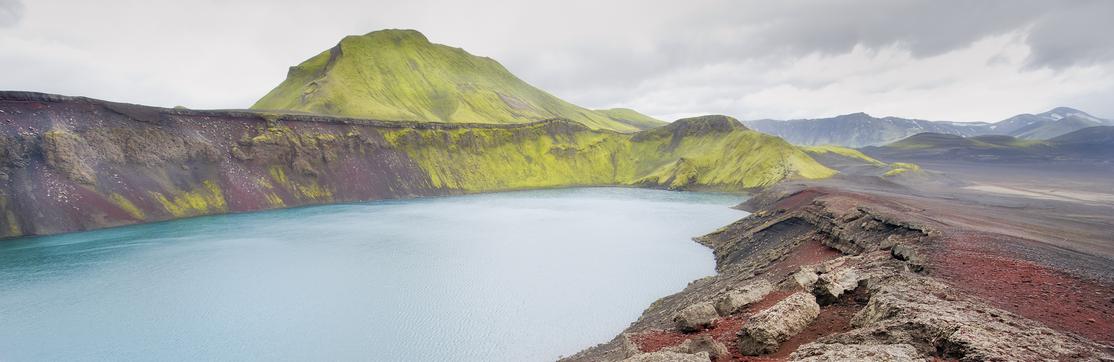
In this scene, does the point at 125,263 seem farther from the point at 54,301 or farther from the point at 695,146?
the point at 695,146

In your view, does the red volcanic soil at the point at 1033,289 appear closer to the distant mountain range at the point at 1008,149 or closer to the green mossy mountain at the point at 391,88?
the green mossy mountain at the point at 391,88

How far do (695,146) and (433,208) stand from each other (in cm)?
7450

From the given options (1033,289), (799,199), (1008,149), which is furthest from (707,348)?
(1008,149)

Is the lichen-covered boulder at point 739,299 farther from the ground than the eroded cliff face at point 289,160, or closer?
closer

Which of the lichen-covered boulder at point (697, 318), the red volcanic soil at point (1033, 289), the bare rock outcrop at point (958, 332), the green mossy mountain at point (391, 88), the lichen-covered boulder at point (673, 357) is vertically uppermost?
the green mossy mountain at point (391, 88)

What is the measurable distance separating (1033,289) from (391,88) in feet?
521

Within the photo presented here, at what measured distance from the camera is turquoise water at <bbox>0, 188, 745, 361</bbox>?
67.8 ft

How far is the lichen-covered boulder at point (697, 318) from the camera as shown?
53.9ft

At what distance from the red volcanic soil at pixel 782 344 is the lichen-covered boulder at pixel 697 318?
0.74 ft

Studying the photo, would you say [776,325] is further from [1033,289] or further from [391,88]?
[391,88]

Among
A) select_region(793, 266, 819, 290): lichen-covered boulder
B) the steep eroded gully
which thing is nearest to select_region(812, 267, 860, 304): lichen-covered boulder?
the steep eroded gully

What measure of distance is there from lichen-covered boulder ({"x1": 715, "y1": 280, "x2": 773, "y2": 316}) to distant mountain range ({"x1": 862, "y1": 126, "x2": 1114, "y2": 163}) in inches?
6618

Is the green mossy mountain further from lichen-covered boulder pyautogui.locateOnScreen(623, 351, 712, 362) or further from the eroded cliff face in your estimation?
lichen-covered boulder pyautogui.locateOnScreen(623, 351, 712, 362)

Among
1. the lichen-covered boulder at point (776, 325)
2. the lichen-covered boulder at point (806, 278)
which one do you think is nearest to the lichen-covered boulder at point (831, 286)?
the lichen-covered boulder at point (806, 278)
